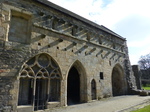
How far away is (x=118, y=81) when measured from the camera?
13.5 metres

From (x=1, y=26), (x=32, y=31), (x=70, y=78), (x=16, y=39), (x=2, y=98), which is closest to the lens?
(x=2, y=98)

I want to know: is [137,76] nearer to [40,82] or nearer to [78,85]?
[78,85]

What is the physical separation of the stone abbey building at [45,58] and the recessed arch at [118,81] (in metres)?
2.94

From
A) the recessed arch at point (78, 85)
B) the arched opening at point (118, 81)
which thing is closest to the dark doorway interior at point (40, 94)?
the recessed arch at point (78, 85)

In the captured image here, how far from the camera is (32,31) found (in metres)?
6.81

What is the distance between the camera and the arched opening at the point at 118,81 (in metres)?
13.1

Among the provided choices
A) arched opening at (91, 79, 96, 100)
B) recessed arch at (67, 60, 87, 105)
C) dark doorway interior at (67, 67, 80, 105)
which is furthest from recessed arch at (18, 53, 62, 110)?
arched opening at (91, 79, 96, 100)

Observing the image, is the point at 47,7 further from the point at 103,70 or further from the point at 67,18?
the point at 103,70

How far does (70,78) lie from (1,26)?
21.6 ft

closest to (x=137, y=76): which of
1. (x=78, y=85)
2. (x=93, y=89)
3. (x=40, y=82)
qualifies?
(x=93, y=89)

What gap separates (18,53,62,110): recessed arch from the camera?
20.8ft

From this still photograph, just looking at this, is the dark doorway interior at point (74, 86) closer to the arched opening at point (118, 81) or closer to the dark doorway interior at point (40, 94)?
the dark doorway interior at point (40, 94)

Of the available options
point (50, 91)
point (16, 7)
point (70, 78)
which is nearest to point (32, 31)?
point (16, 7)

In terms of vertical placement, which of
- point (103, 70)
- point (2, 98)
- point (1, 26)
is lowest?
point (2, 98)
